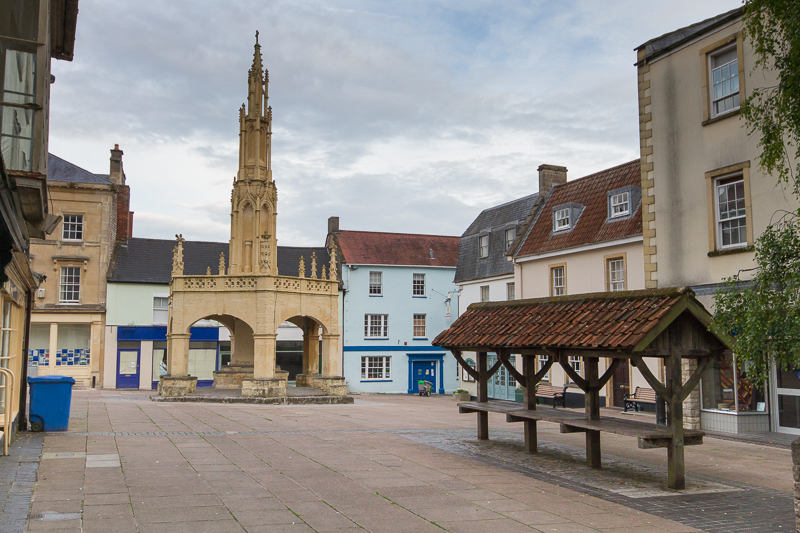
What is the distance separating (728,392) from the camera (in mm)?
17359

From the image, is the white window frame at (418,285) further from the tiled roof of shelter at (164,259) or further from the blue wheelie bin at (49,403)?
the blue wheelie bin at (49,403)

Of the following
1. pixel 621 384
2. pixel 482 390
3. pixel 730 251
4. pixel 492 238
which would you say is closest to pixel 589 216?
pixel 621 384

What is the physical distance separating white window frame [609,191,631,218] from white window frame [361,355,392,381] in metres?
20.6

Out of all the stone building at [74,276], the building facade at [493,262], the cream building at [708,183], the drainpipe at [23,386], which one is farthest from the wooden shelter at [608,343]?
the stone building at [74,276]

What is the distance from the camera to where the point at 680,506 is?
8758 mm

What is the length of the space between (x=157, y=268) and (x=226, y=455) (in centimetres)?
3012

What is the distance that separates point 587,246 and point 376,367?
19.7 m

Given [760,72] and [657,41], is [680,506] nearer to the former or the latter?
[760,72]

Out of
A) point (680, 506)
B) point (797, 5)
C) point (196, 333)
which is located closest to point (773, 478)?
point (680, 506)

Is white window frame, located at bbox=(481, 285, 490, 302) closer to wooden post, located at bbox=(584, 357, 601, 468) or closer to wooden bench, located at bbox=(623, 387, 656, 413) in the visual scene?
wooden bench, located at bbox=(623, 387, 656, 413)

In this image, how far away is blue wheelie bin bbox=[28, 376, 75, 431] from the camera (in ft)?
45.8

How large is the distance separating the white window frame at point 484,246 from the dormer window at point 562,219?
7801 mm

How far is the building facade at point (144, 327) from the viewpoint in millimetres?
37397

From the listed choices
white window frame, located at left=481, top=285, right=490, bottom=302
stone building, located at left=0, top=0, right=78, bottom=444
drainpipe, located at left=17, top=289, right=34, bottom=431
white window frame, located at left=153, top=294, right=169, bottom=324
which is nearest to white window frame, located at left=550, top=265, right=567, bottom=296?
white window frame, located at left=481, top=285, right=490, bottom=302
